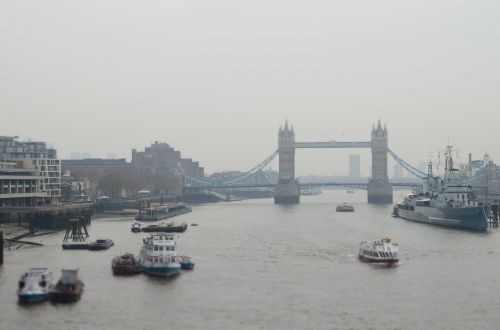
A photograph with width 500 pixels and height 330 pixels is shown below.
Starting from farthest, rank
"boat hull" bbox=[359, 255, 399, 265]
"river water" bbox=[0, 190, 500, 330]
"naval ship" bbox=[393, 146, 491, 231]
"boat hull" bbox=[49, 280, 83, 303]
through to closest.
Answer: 1. "naval ship" bbox=[393, 146, 491, 231]
2. "boat hull" bbox=[359, 255, 399, 265]
3. "boat hull" bbox=[49, 280, 83, 303]
4. "river water" bbox=[0, 190, 500, 330]

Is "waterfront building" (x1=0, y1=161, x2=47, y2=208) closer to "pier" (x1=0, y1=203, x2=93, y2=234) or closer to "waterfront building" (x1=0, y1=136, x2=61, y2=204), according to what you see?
"waterfront building" (x1=0, y1=136, x2=61, y2=204)

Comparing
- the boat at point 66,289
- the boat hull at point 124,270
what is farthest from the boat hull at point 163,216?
the boat at point 66,289

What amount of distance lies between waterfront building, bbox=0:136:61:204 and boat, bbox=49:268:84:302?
238ft

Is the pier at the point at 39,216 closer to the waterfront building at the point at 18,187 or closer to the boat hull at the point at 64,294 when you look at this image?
the waterfront building at the point at 18,187

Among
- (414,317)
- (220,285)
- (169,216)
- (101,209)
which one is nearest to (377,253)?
(220,285)

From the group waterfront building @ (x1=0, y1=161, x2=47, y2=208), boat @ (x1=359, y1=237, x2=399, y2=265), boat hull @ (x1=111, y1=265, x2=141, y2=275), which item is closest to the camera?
boat hull @ (x1=111, y1=265, x2=141, y2=275)

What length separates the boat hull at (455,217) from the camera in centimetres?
9062

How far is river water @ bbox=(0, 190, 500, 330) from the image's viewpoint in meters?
39.7

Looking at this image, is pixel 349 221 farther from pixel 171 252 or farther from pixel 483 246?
pixel 171 252

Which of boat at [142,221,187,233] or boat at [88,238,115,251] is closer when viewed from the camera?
boat at [88,238,115,251]

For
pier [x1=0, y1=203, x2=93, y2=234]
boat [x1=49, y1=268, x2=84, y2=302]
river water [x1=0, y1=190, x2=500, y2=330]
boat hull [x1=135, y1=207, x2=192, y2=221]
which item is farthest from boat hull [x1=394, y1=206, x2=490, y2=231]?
boat [x1=49, y1=268, x2=84, y2=302]

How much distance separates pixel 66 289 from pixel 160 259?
1039 cm

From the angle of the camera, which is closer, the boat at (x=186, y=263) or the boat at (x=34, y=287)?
the boat at (x=34, y=287)

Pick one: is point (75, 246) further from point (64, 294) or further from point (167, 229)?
point (64, 294)
